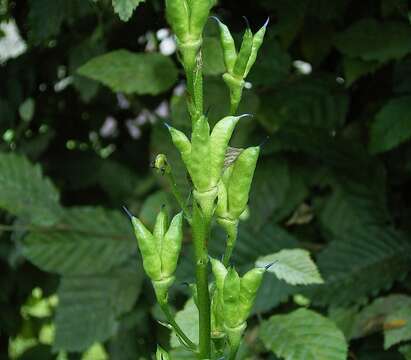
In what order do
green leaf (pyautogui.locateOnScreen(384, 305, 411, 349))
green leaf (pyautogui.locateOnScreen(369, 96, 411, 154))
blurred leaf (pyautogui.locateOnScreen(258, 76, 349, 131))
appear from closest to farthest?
green leaf (pyautogui.locateOnScreen(384, 305, 411, 349)), green leaf (pyautogui.locateOnScreen(369, 96, 411, 154)), blurred leaf (pyautogui.locateOnScreen(258, 76, 349, 131))

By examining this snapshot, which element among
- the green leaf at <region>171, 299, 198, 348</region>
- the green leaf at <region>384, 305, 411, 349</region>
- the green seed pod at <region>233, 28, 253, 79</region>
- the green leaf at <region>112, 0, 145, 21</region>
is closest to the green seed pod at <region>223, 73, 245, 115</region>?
the green seed pod at <region>233, 28, 253, 79</region>

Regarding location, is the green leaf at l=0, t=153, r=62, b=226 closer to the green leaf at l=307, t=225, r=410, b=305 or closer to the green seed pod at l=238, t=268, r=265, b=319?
the green leaf at l=307, t=225, r=410, b=305

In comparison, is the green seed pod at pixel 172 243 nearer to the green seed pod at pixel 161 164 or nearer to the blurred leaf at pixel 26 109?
the green seed pod at pixel 161 164

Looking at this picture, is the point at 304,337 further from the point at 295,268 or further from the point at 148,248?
the point at 148,248

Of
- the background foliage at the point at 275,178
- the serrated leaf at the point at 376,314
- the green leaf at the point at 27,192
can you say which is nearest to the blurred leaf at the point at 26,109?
the background foliage at the point at 275,178

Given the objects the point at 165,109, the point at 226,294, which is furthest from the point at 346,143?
the point at 226,294

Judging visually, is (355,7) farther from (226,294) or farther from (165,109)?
(226,294)
